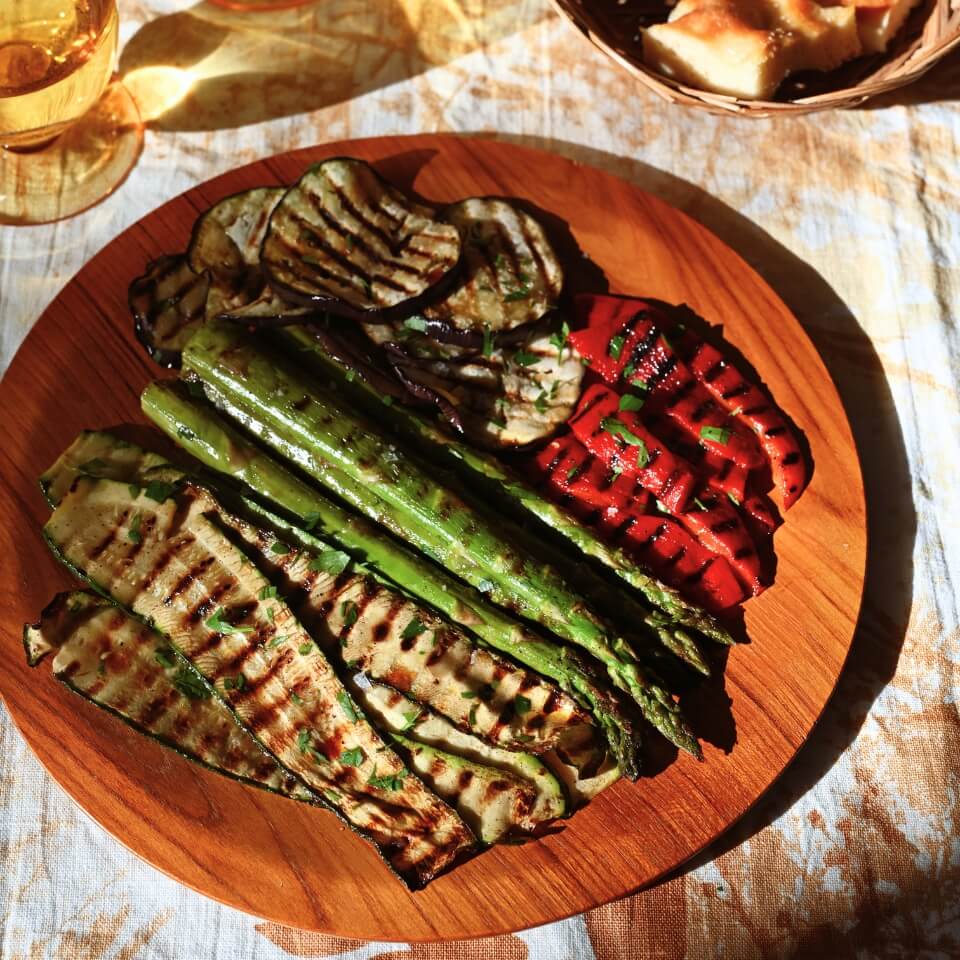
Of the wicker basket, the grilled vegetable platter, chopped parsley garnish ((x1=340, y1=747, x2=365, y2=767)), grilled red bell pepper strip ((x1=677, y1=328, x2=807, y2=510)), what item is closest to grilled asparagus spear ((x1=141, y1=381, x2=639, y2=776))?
the grilled vegetable platter

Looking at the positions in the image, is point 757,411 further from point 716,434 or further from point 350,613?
point 350,613

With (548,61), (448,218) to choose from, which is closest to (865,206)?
(548,61)

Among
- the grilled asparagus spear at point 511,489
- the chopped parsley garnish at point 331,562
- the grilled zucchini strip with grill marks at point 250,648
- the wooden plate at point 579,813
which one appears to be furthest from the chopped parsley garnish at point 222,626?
the grilled asparagus spear at point 511,489

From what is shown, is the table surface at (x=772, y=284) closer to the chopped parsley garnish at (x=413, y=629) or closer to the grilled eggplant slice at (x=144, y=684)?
the grilled eggplant slice at (x=144, y=684)

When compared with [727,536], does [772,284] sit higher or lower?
higher

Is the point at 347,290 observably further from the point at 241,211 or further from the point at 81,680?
the point at 81,680

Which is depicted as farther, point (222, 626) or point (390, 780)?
point (222, 626)

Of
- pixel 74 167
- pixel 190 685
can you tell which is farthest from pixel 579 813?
pixel 74 167

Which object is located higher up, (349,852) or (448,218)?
(448,218)
